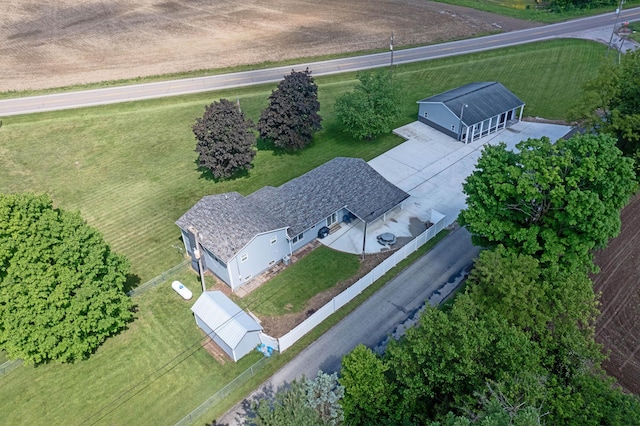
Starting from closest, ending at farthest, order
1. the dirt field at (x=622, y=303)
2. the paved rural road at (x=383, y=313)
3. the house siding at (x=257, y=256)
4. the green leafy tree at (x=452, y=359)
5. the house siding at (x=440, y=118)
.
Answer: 1. the green leafy tree at (x=452, y=359)
2. the dirt field at (x=622, y=303)
3. the paved rural road at (x=383, y=313)
4. the house siding at (x=257, y=256)
5. the house siding at (x=440, y=118)

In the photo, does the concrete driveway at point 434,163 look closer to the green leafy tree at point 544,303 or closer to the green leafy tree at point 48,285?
the green leafy tree at point 544,303

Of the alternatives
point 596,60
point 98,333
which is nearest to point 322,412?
point 98,333

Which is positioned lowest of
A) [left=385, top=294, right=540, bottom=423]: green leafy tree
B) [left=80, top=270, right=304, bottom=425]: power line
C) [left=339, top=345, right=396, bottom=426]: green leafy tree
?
[left=80, top=270, right=304, bottom=425]: power line

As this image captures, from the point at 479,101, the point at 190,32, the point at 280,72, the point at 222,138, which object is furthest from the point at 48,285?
the point at 190,32

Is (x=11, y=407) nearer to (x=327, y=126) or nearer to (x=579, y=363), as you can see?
(x=579, y=363)

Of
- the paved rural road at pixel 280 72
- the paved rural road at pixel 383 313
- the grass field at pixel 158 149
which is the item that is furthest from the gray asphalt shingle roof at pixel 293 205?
the paved rural road at pixel 280 72

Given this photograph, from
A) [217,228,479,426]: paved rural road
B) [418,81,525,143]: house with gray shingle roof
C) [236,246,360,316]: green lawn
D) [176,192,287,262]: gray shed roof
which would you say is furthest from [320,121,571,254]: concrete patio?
[176,192,287,262]: gray shed roof

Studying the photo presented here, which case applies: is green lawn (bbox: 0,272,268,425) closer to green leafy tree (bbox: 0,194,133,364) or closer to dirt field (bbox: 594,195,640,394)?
green leafy tree (bbox: 0,194,133,364)
